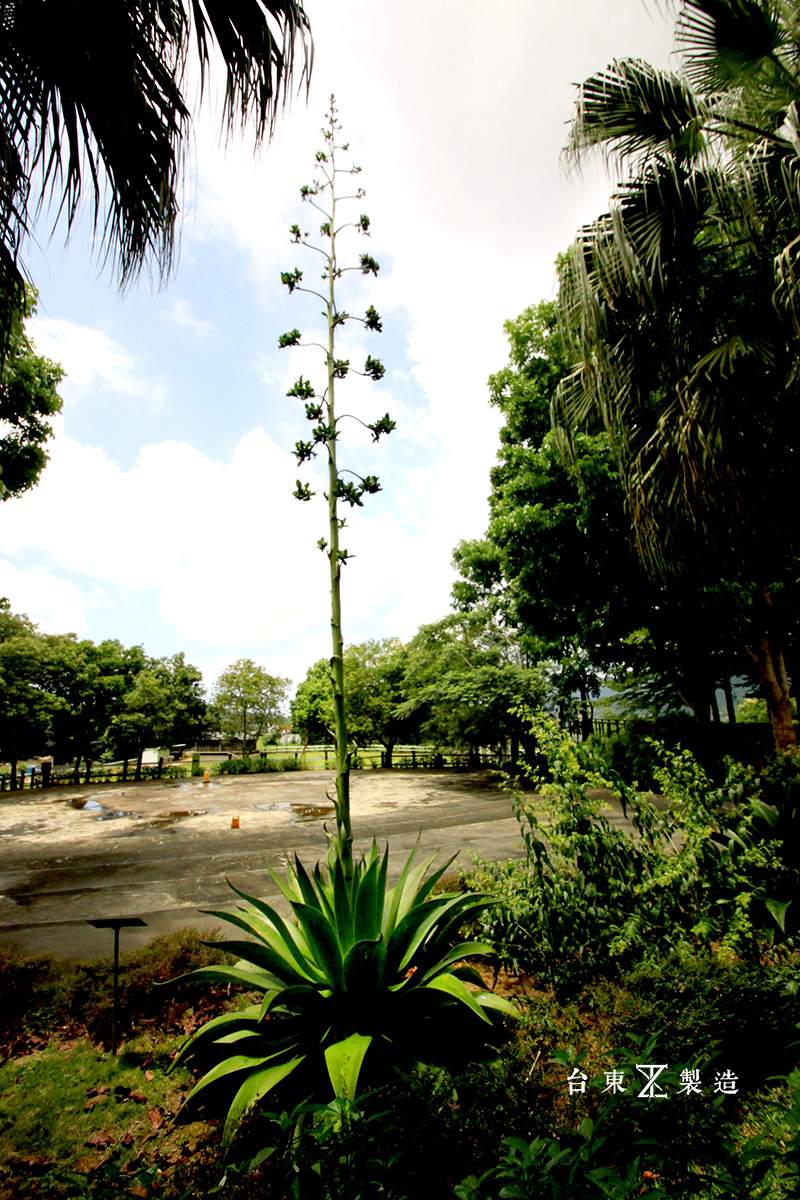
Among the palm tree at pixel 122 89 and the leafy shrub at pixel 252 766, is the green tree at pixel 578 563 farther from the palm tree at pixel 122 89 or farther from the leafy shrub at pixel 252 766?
the leafy shrub at pixel 252 766

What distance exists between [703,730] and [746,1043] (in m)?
12.1

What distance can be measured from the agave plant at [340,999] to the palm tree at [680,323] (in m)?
3.59

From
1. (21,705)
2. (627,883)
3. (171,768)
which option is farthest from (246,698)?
(627,883)

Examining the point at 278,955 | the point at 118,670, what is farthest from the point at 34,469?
the point at 118,670

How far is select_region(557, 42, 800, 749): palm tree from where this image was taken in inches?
174

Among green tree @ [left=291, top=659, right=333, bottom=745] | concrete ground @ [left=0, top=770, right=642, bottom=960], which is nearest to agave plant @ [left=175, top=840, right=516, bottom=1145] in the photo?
concrete ground @ [left=0, top=770, right=642, bottom=960]

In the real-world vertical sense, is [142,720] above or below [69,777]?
above

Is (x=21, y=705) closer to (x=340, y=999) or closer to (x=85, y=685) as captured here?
(x=85, y=685)

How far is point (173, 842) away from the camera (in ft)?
31.3

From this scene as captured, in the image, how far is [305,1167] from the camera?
4.24ft

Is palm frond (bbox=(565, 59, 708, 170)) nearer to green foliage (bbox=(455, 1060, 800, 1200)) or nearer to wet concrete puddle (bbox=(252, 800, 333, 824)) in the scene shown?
green foliage (bbox=(455, 1060, 800, 1200))

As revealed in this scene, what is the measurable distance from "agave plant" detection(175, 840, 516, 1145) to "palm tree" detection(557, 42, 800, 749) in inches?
141

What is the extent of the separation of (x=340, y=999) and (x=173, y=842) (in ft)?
26.1

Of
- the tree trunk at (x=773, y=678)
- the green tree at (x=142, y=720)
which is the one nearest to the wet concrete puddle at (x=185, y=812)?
the green tree at (x=142, y=720)
